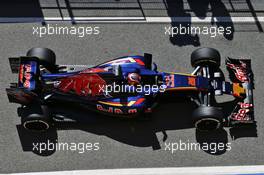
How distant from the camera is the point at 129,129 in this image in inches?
490

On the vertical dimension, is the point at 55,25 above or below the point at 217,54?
above

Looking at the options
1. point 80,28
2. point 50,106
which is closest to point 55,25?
point 80,28

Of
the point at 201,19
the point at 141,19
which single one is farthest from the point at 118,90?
the point at 201,19

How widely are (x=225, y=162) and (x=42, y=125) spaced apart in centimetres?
522

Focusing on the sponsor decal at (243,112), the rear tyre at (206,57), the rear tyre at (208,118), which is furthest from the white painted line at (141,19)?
the rear tyre at (208,118)

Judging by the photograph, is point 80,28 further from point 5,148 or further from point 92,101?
point 5,148

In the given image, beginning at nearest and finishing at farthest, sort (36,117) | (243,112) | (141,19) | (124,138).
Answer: (36,117), (243,112), (124,138), (141,19)

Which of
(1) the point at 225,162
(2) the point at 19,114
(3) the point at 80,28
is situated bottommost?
(1) the point at 225,162

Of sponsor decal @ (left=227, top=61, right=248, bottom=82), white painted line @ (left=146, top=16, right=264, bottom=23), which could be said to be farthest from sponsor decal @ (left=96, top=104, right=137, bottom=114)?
white painted line @ (left=146, top=16, right=264, bottom=23)

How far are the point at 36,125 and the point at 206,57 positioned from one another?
511 centimetres

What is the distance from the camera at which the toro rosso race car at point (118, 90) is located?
11.6m

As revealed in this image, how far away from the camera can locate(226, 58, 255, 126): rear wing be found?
12148 millimetres

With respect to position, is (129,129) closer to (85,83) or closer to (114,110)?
(114,110)

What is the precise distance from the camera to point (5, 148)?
Result: 1225 cm
